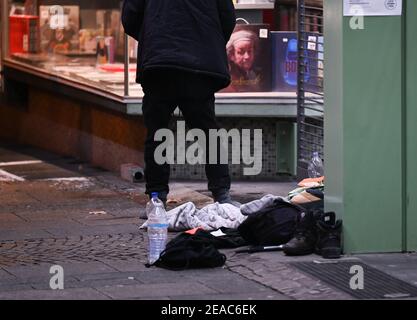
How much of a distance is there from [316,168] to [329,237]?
2473 mm

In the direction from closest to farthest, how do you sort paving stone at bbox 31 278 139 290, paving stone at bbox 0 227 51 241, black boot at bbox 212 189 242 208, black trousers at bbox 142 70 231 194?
paving stone at bbox 31 278 139 290
paving stone at bbox 0 227 51 241
black trousers at bbox 142 70 231 194
black boot at bbox 212 189 242 208

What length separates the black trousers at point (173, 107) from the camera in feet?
27.6

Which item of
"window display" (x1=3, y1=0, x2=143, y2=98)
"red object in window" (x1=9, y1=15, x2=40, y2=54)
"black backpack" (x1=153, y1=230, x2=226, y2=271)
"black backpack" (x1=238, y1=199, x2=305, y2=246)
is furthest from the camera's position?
"red object in window" (x1=9, y1=15, x2=40, y2=54)

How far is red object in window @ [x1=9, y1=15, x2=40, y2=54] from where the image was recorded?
523 inches

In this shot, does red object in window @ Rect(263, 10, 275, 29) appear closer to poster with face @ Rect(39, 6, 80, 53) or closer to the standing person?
the standing person

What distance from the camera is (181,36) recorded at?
27.1ft

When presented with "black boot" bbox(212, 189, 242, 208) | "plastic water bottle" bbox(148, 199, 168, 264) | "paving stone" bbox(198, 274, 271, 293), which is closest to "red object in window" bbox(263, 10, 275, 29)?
"black boot" bbox(212, 189, 242, 208)

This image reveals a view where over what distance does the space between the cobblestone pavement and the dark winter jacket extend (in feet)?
4.08

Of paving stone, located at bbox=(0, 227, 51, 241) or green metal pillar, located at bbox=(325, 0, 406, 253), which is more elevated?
green metal pillar, located at bbox=(325, 0, 406, 253)

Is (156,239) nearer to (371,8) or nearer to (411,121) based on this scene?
(411,121)

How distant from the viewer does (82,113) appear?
12.2 m

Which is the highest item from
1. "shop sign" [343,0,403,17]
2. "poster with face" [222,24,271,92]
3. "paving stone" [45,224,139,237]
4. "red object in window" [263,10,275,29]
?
"red object in window" [263,10,275,29]
